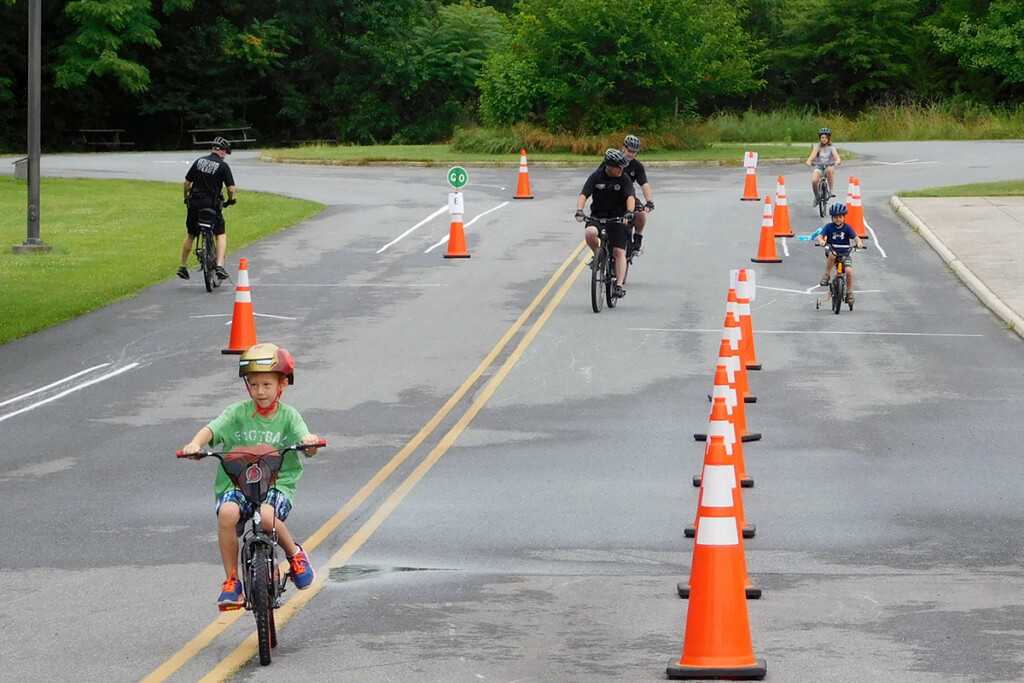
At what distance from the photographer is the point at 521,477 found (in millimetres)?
11258

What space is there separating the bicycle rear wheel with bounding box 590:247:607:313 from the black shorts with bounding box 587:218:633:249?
273 millimetres

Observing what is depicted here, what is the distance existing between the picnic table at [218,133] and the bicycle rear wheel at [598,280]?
47.3 meters

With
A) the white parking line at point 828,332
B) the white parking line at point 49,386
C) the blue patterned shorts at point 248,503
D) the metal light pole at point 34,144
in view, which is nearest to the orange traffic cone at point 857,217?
the white parking line at point 828,332

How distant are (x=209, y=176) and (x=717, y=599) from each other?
1579 cm

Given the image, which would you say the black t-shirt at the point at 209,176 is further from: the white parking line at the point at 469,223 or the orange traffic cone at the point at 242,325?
the orange traffic cone at the point at 242,325

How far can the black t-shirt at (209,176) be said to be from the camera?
69.7 ft

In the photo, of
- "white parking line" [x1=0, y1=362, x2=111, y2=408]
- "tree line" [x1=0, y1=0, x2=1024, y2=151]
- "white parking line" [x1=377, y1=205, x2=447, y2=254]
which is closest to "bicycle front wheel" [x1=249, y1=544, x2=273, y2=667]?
"white parking line" [x1=0, y1=362, x2=111, y2=408]

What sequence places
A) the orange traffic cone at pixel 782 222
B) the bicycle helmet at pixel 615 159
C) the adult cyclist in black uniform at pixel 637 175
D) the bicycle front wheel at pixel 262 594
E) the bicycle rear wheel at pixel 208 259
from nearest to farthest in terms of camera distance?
1. the bicycle front wheel at pixel 262 594
2. the bicycle helmet at pixel 615 159
3. the adult cyclist in black uniform at pixel 637 175
4. the bicycle rear wheel at pixel 208 259
5. the orange traffic cone at pixel 782 222

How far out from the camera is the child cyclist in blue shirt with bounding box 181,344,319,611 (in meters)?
7.12

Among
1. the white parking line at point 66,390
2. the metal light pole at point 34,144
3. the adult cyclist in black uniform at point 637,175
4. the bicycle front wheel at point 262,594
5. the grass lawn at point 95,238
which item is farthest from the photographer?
the metal light pole at point 34,144

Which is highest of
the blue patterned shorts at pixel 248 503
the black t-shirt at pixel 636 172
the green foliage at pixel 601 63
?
the green foliage at pixel 601 63

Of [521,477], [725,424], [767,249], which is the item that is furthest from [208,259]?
[725,424]

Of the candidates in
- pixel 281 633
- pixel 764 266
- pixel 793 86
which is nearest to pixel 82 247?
pixel 764 266

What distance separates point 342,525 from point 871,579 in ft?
10.6
